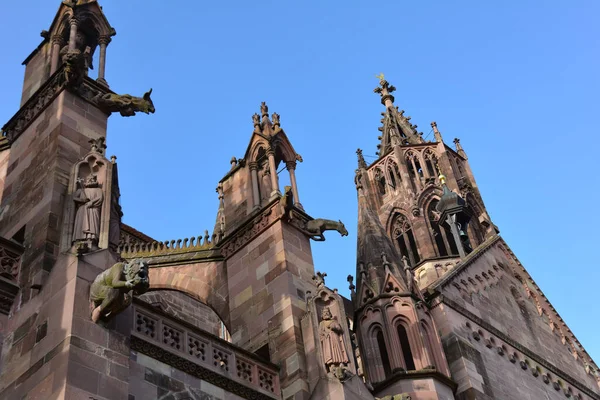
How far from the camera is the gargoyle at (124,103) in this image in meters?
13.9

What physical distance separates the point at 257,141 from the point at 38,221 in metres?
7.21

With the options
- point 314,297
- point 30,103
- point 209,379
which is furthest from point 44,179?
point 314,297

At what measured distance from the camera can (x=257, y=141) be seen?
714 inches

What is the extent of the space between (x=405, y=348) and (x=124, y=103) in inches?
370

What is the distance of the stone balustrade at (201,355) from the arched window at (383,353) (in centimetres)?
641

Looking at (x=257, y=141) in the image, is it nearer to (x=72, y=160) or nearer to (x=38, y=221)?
(x=72, y=160)

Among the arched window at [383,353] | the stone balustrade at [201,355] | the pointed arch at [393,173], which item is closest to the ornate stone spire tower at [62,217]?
the stone balustrade at [201,355]

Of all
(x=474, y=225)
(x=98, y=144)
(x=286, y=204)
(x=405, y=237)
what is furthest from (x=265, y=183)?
(x=405, y=237)

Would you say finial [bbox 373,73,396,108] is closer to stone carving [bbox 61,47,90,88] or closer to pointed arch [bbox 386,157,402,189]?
pointed arch [bbox 386,157,402,189]

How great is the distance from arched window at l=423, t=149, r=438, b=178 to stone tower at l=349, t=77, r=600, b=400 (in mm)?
2874

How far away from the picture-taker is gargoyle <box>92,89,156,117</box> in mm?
13891

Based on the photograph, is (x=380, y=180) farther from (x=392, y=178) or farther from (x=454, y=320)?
(x=454, y=320)

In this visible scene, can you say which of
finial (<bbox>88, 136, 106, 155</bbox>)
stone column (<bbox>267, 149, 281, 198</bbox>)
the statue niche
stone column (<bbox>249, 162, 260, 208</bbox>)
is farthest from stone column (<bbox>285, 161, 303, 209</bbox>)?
finial (<bbox>88, 136, 106, 155</bbox>)

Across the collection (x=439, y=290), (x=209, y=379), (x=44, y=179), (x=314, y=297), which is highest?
(x=439, y=290)
